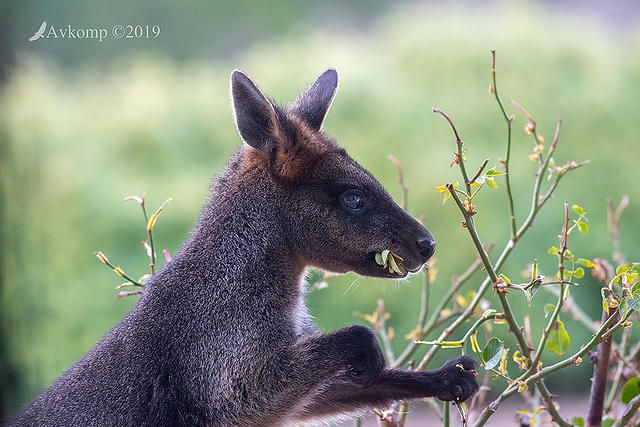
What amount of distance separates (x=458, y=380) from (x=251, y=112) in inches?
36.6

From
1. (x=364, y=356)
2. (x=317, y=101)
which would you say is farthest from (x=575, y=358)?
(x=317, y=101)

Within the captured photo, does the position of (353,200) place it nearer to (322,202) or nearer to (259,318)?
(322,202)

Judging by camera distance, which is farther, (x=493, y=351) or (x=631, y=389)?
(x=631, y=389)

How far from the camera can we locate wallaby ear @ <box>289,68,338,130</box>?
8.42ft

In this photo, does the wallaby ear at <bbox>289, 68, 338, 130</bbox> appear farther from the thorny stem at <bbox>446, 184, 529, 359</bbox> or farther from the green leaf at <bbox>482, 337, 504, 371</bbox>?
the green leaf at <bbox>482, 337, 504, 371</bbox>

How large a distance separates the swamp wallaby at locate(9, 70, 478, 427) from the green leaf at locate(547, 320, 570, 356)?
10.7 inches

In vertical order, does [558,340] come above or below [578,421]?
above

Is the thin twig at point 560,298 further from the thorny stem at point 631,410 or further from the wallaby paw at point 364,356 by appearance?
the wallaby paw at point 364,356

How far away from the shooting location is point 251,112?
228 cm

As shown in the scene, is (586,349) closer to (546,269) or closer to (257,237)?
(257,237)

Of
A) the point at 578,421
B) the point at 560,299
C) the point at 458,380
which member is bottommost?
the point at 578,421

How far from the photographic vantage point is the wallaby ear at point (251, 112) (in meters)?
2.21

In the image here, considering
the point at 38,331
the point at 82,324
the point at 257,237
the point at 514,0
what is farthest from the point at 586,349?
the point at 514,0

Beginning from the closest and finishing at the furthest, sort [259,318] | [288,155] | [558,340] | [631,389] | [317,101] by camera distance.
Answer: [558,340] < [631,389] < [259,318] < [288,155] < [317,101]
